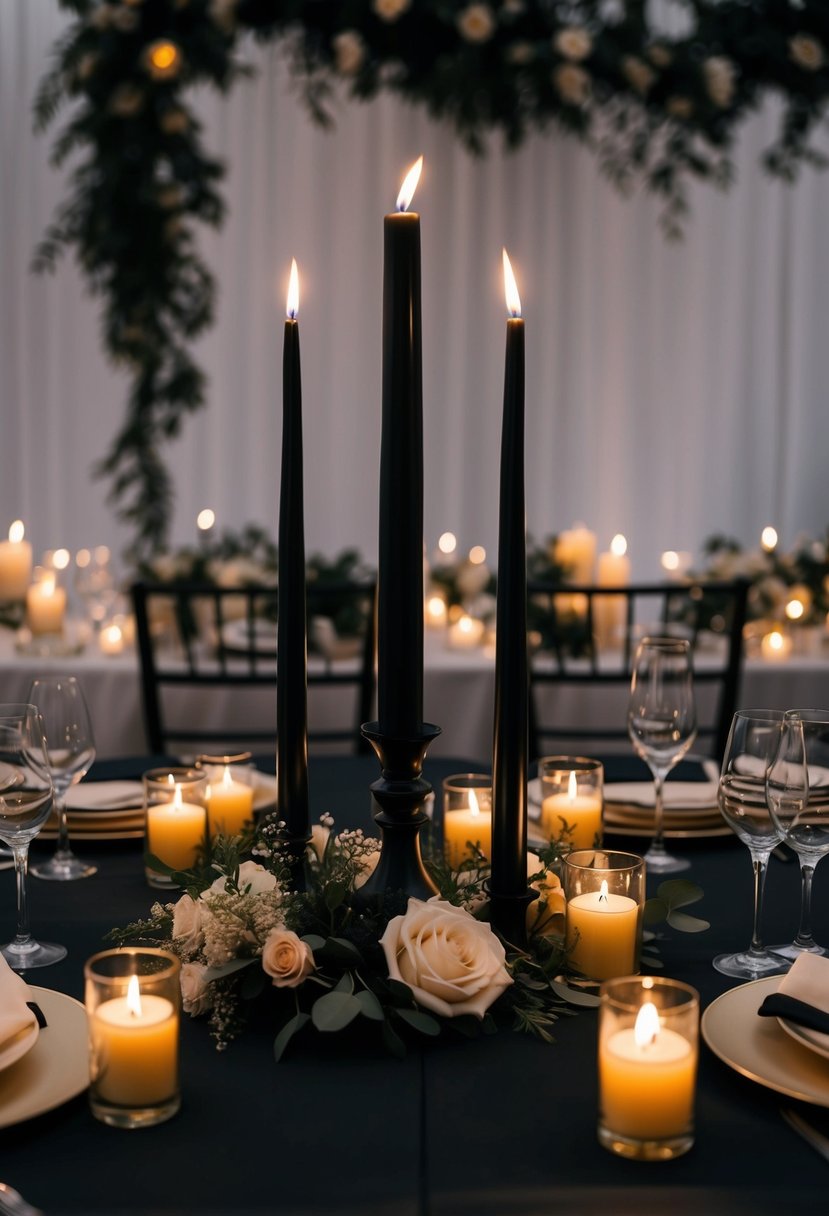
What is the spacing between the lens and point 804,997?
33.5 inches

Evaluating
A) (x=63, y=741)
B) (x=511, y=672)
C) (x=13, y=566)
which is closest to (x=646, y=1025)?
(x=511, y=672)

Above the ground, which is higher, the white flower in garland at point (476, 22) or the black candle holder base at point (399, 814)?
the white flower in garland at point (476, 22)

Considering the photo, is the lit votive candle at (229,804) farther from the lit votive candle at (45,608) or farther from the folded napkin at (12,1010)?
the lit votive candle at (45,608)

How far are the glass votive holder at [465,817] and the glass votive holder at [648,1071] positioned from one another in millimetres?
411

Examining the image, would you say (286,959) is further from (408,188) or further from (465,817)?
(408,188)

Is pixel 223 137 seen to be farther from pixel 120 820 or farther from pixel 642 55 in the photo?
pixel 120 820

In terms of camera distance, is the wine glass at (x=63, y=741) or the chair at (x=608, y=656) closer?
the wine glass at (x=63, y=741)

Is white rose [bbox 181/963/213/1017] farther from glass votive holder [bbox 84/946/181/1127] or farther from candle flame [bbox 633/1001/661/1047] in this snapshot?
candle flame [bbox 633/1001/661/1047]

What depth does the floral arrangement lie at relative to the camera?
2.70 feet

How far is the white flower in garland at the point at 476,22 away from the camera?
3.47 meters

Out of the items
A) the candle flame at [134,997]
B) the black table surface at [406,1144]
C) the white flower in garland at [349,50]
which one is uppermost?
the white flower in garland at [349,50]

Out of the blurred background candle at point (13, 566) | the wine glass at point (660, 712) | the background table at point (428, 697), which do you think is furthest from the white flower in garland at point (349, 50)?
the wine glass at point (660, 712)

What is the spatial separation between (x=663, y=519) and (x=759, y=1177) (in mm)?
5194

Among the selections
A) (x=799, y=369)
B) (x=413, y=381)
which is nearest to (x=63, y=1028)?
(x=413, y=381)
